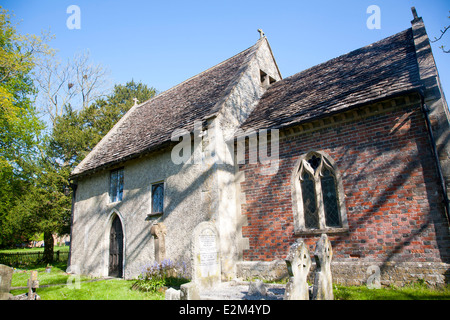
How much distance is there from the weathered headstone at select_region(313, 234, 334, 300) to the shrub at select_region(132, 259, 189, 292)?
447 centimetres

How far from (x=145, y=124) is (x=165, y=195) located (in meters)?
5.49

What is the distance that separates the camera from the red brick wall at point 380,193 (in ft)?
21.1

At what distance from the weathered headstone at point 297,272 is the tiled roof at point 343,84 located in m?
4.32

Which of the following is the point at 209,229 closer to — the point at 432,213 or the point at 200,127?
the point at 200,127

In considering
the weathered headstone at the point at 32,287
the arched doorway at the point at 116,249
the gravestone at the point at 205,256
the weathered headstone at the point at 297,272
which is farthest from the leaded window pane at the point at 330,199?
the arched doorway at the point at 116,249

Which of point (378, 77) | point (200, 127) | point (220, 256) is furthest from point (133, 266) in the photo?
point (378, 77)

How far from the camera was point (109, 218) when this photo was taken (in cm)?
1281

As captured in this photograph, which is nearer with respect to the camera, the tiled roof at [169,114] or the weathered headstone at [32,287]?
the weathered headstone at [32,287]

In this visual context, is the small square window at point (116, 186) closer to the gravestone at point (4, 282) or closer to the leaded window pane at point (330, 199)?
the gravestone at point (4, 282)

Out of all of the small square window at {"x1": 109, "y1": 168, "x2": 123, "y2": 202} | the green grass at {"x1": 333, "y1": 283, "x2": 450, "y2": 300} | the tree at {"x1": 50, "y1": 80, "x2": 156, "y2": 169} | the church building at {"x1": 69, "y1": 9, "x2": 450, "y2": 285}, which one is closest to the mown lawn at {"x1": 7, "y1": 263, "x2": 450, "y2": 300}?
the green grass at {"x1": 333, "y1": 283, "x2": 450, "y2": 300}

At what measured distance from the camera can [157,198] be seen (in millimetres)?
11164

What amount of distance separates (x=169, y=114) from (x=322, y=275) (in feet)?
33.4

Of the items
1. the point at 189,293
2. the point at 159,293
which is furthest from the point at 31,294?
the point at 189,293
